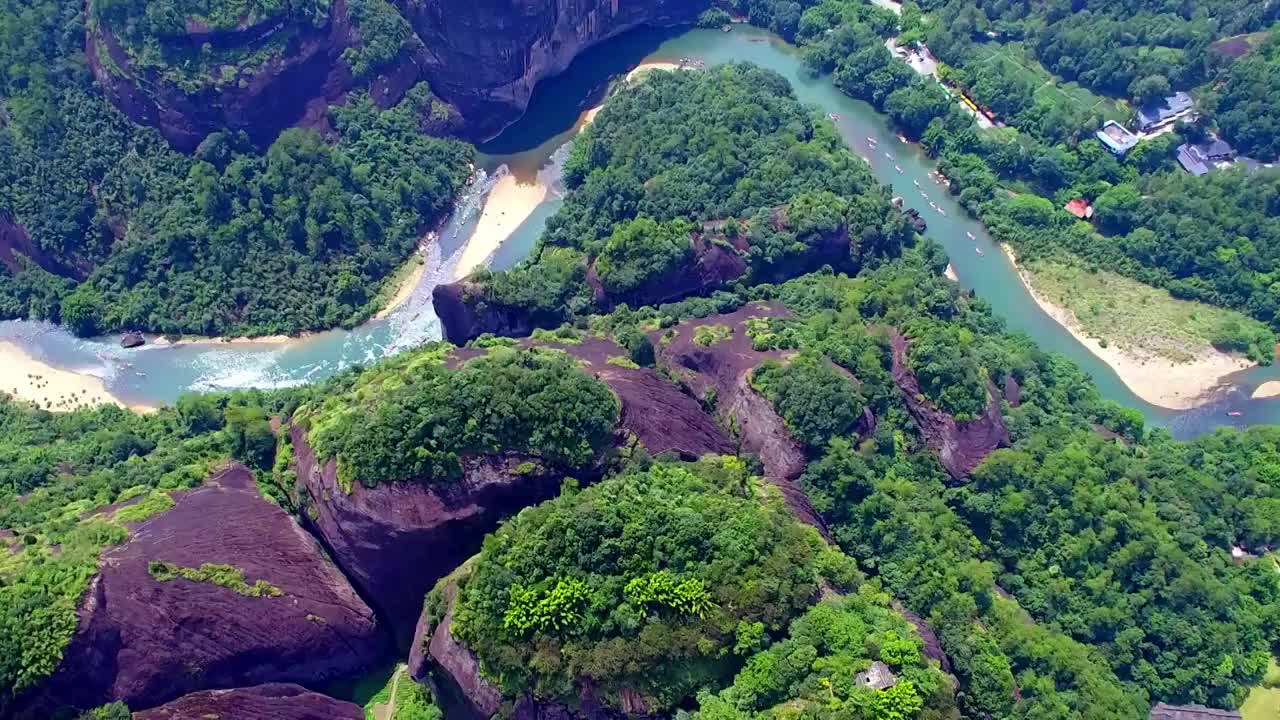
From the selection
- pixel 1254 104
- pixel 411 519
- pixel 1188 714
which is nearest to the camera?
pixel 411 519

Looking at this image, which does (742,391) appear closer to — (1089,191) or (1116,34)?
(1089,191)

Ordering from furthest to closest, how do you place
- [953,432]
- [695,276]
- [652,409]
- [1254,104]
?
[1254,104], [695,276], [953,432], [652,409]

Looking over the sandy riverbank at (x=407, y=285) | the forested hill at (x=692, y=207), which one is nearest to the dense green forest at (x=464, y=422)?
the forested hill at (x=692, y=207)

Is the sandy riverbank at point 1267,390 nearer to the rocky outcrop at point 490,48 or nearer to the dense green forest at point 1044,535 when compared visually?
the dense green forest at point 1044,535

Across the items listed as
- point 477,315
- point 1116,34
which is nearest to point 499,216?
point 477,315

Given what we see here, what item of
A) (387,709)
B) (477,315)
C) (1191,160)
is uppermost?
(1191,160)

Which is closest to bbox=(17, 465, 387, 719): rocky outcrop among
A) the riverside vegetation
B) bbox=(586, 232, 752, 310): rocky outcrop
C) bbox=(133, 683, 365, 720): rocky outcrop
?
bbox=(133, 683, 365, 720): rocky outcrop
